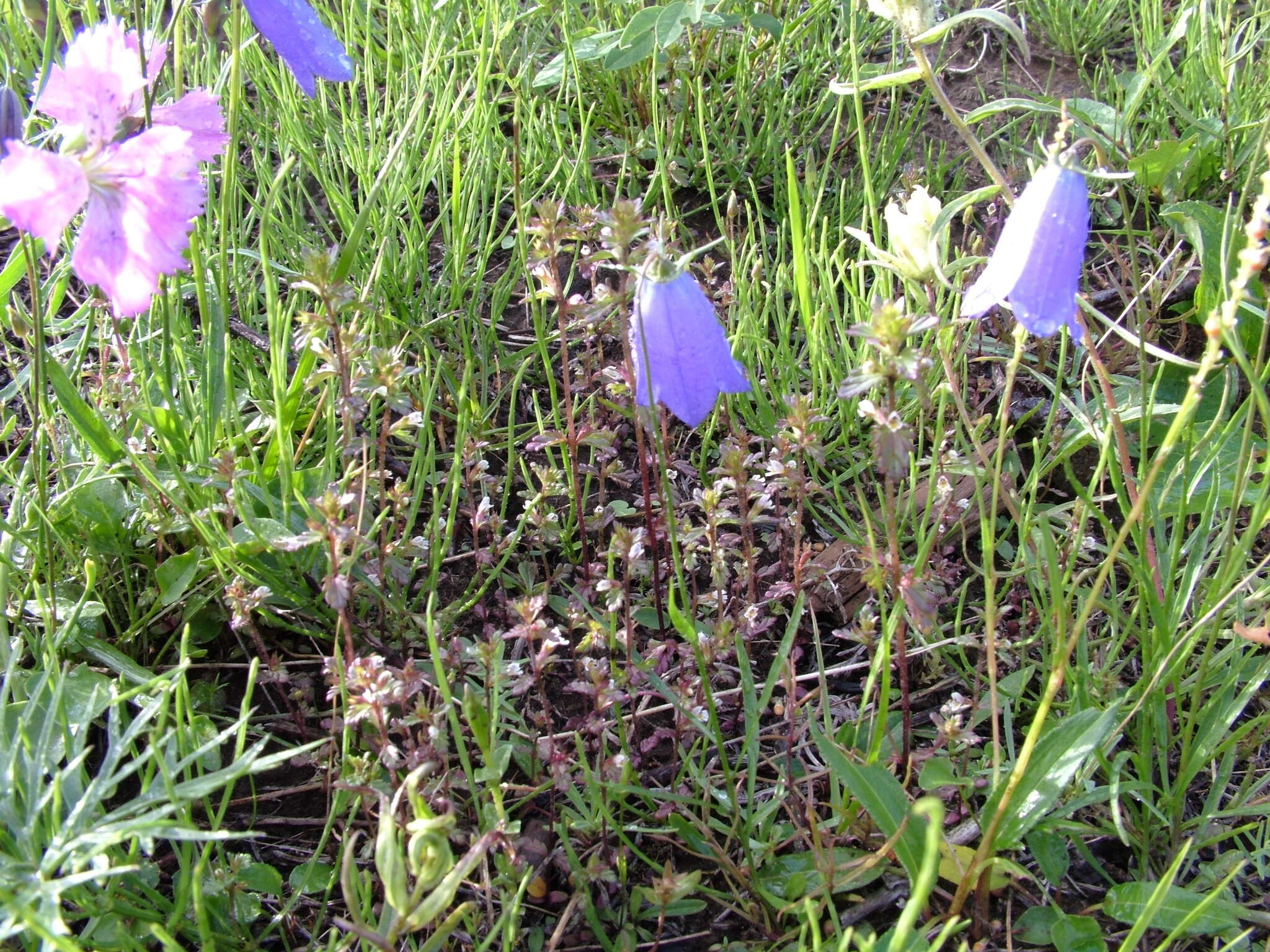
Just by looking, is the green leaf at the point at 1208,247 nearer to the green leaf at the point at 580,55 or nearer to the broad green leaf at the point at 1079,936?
the broad green leaf at the point at 1079,936

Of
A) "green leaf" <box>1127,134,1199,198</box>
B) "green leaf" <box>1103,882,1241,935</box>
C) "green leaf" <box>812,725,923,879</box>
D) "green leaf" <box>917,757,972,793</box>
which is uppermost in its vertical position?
"green leaf" <box>1127,134,1199,198</box>

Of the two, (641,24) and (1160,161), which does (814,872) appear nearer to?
(1160,161)

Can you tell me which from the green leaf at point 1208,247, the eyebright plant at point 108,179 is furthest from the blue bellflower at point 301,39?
the green leaf at point 1208,247

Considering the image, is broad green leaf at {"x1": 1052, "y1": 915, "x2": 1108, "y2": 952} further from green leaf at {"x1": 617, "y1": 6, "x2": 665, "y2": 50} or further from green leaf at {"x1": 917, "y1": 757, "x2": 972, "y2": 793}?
green leaf at {"x1": 617, "y1": 6, "x2": 665, "y2": 50}

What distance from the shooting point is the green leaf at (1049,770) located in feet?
4.00

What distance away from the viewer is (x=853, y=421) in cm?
190

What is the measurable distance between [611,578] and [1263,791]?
37.7 inches

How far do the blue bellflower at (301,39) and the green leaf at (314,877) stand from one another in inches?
44.8

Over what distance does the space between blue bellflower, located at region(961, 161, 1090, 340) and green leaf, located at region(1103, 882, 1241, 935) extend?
0.69 metres

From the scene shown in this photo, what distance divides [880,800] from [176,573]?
41.7 inches

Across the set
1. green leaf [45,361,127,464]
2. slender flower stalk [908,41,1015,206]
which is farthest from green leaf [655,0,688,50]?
green leaf [45,361,127,464]

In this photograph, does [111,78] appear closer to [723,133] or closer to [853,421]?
[853,421]

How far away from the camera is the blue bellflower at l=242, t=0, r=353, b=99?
1520mm

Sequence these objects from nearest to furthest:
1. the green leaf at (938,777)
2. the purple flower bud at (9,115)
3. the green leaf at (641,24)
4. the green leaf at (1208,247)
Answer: the purple flower bud at (9,115) < the green leaf at (938,777) < the green leaf at (1208,247) < the green leaf at (641,24)
